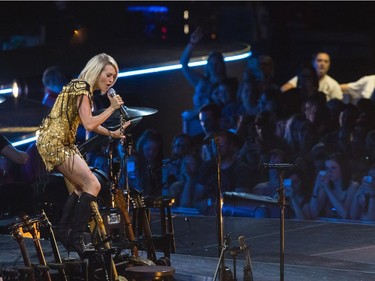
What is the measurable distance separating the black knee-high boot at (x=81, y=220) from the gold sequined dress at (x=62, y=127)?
310 millimetres

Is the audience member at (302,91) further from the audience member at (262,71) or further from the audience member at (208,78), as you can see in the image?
the audience member at (208,78)

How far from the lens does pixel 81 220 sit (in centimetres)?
692

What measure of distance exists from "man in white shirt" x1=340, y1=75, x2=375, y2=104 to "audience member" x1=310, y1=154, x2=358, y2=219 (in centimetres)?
211

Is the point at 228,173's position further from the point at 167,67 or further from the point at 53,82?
the point at 167,67

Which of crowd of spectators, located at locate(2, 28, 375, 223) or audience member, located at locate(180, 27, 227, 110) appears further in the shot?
audience member, located at locate(180, 27, 227, 110)

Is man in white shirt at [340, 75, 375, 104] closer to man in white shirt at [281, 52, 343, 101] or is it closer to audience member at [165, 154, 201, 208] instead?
man in white shirt at [281, 52, 343, 101]

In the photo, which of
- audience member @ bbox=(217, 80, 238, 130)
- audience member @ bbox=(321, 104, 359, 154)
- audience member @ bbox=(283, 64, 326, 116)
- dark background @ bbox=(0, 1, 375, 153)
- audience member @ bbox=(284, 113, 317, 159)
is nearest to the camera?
audience member @ bbox=(321, 104, 359, 154)

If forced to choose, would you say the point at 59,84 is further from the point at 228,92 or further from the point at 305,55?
the point at 305,55

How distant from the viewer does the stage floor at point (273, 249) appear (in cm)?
728

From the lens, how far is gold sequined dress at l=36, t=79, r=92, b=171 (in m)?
6.85

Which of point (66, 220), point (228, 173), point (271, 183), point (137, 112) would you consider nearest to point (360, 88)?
point (271, 183)

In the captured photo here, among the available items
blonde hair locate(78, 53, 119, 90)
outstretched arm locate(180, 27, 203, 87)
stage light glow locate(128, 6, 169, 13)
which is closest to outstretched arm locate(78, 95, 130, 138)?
blonde hair locate(78, 53, 119, 90)

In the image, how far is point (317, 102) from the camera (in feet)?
33.4

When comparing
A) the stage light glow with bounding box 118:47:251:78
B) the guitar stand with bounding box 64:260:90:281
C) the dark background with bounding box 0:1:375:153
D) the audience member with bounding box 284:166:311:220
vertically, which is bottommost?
the guitar stand with bounding box 64:260:90:281
